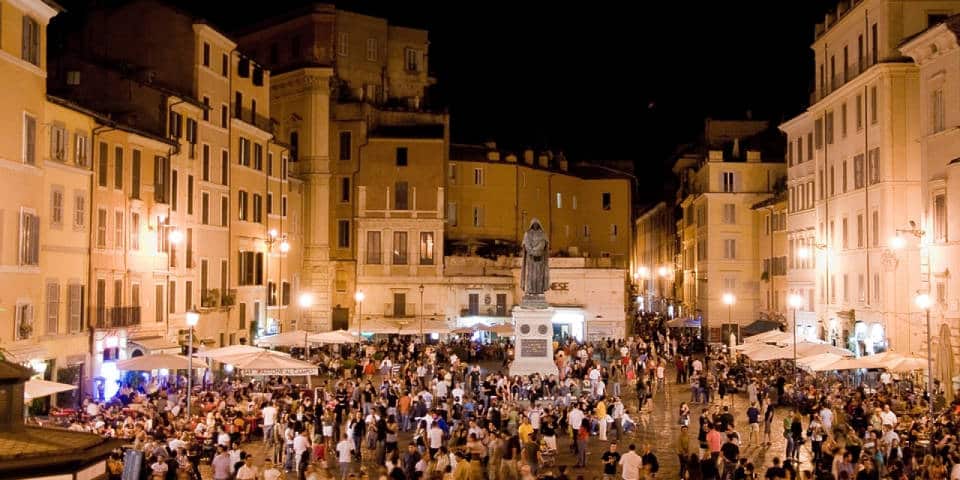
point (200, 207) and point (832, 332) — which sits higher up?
point (200, 207)

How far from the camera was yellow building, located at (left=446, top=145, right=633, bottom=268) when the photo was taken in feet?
269

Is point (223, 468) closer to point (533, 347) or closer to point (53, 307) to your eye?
point (53, 307)

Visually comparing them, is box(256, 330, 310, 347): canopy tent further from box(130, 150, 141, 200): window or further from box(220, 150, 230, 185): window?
box(220, 150, 230, 185): window

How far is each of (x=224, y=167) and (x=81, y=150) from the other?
16117 mm

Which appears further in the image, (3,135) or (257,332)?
(257,332)

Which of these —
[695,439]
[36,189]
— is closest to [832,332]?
[695,439]

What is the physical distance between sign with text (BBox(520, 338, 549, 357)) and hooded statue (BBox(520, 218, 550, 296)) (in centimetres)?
203

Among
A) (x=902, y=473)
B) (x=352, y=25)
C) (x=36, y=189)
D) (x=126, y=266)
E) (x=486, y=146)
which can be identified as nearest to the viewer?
(x=902, y=473)

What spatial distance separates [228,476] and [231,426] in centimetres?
634

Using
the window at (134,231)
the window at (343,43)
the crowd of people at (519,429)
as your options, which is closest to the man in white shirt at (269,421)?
the crowd of people at (519,429)

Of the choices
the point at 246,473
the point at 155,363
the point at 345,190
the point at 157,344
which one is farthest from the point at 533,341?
the point at 345,190

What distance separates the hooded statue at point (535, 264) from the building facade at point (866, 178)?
13799 millimetres

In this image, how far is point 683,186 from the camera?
297ft

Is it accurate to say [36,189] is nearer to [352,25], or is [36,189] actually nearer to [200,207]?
[200,207]
